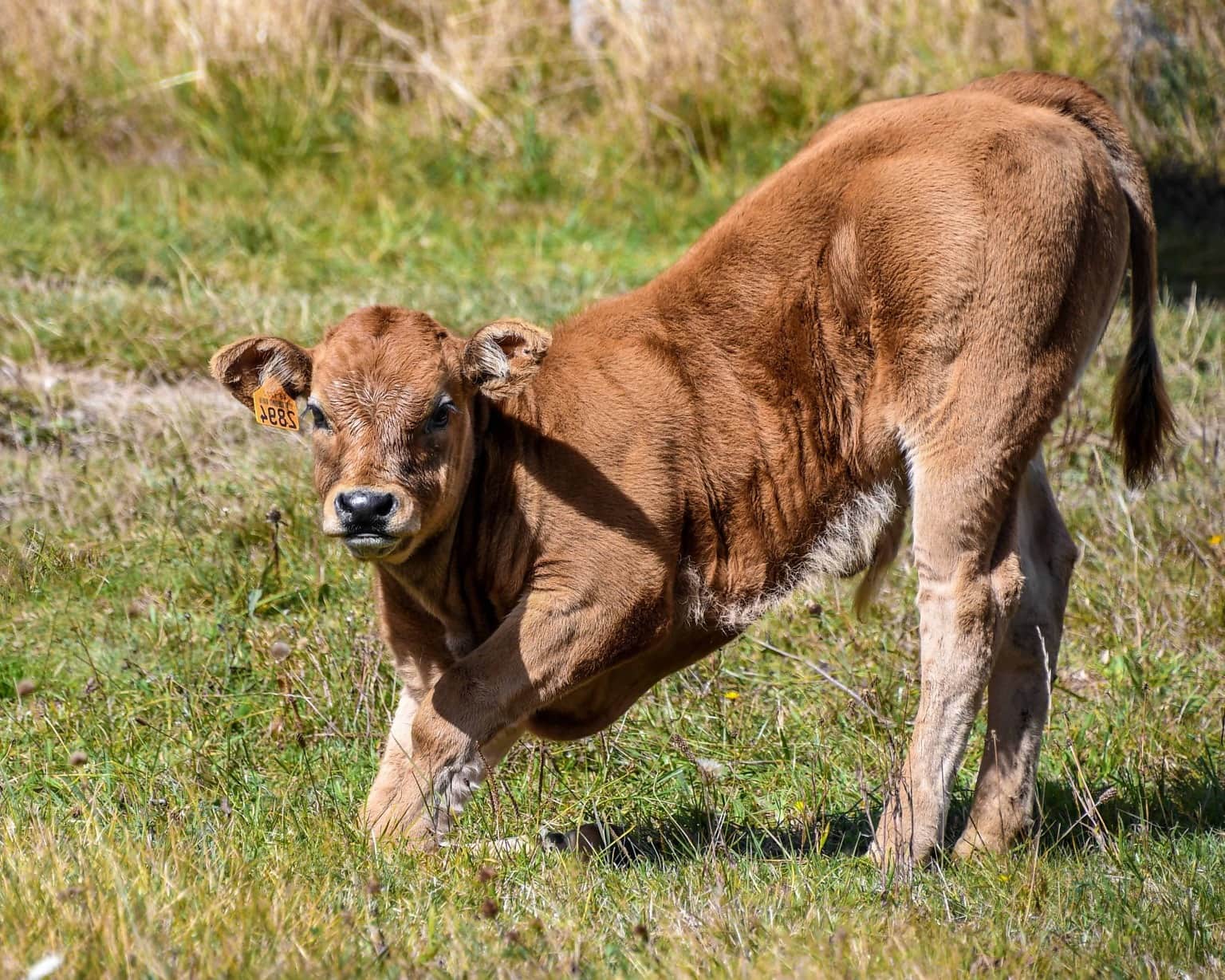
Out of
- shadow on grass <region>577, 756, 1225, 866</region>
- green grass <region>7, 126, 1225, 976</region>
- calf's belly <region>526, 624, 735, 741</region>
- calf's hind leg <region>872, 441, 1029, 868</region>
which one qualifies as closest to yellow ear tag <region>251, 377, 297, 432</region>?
green grass <region>7, 126, 1225, 976</region>

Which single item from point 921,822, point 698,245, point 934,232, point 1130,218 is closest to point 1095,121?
point 1130,218

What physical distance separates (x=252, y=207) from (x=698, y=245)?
6.02 meters

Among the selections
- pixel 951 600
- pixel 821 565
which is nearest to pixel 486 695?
pixel 821 565

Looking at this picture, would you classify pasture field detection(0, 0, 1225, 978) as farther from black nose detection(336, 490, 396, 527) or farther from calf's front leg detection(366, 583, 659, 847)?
black nose detection(336, 490, 396, 527)

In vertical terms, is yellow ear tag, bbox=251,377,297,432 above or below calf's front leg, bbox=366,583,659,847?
above

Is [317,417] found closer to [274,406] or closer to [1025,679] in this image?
[274,406]

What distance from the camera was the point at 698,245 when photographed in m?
5.15

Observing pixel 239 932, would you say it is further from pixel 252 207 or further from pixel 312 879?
pixel 252 207

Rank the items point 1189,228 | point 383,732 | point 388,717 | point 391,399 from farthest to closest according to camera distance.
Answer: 1. point 1189,228
2. point 388,717
3. point 383,732
4. point 391,399

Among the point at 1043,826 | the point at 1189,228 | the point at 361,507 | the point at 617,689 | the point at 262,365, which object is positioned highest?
the point at 262,365

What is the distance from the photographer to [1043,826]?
16.5 ft

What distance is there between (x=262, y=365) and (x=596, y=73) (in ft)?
26.8

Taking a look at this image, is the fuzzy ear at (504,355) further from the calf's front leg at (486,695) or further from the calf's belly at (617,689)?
the calf's belly at (617,689)

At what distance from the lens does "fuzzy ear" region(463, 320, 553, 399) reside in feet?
14.8
